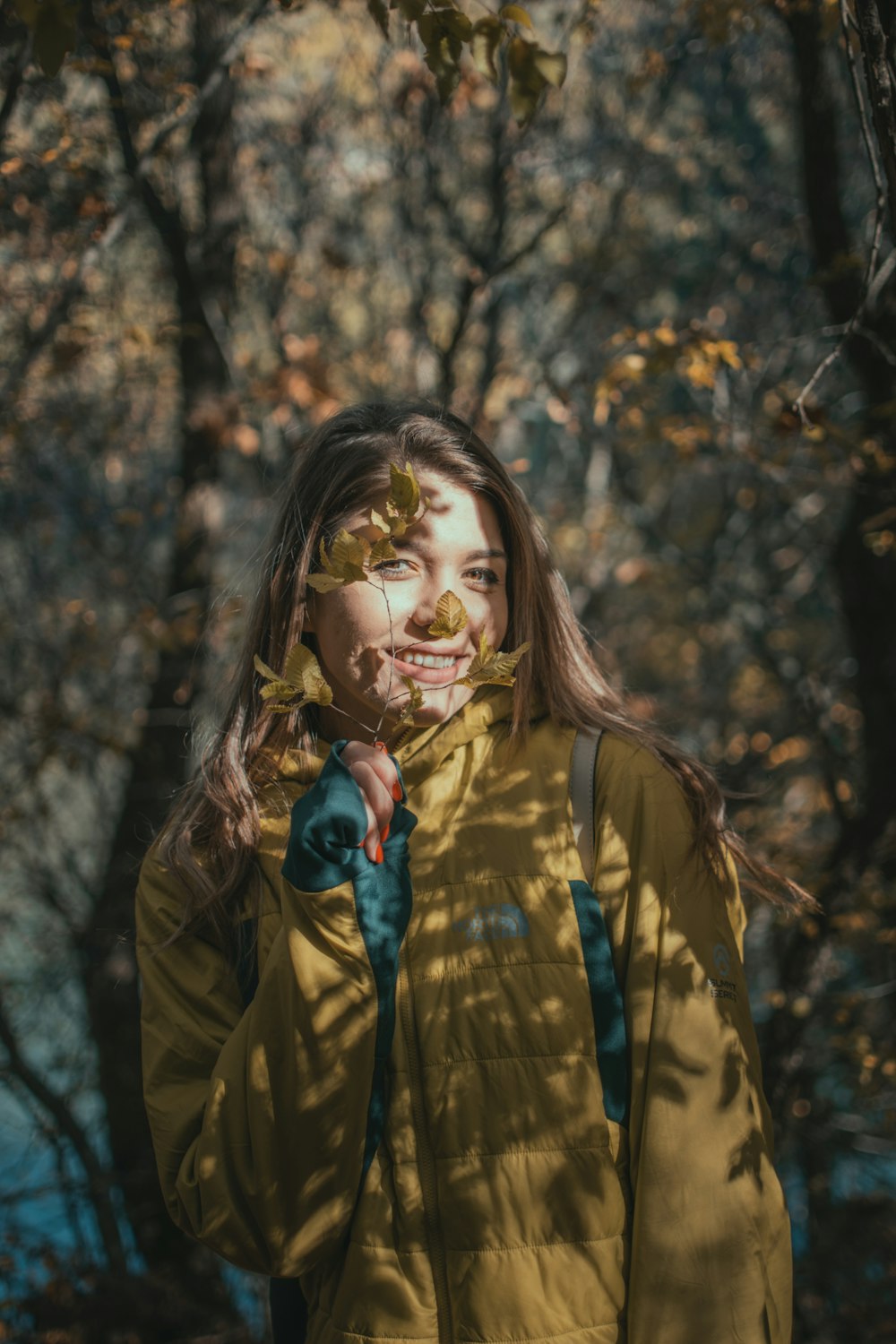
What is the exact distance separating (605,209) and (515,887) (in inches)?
224

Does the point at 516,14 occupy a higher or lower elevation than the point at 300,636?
higher

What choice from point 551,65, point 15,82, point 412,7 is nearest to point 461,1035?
point 551,65

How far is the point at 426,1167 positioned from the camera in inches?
63.8

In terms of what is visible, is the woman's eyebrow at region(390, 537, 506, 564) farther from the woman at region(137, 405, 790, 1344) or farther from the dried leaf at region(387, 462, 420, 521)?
the dried leaf at region(387, 462, 420, 521)

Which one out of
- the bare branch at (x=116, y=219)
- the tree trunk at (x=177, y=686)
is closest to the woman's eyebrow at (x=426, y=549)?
the bare branch at (x=116, y=219)

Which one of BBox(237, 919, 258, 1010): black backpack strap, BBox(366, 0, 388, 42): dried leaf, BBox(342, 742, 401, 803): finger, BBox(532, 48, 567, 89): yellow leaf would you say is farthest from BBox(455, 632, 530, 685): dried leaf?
BBox(366, 0, 388, 42): dried leaf

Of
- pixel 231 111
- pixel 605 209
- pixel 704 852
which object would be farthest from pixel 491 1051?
pixel 605 209

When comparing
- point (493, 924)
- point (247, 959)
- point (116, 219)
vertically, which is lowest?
point (247, 959)

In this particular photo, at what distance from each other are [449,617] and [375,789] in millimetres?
282

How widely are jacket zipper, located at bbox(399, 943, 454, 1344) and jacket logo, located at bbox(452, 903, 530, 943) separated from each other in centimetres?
10

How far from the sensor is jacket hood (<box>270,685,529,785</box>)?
6.04 feet

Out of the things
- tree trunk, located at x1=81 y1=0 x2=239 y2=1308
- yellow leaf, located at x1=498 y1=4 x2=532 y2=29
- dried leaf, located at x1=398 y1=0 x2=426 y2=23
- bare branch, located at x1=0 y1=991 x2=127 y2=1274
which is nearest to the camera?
yellow leaf, located at x1=498 y1=4 x2=532 y2=29

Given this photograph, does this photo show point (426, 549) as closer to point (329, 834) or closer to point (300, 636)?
point (300, 636)

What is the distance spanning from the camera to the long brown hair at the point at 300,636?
1895 mm
